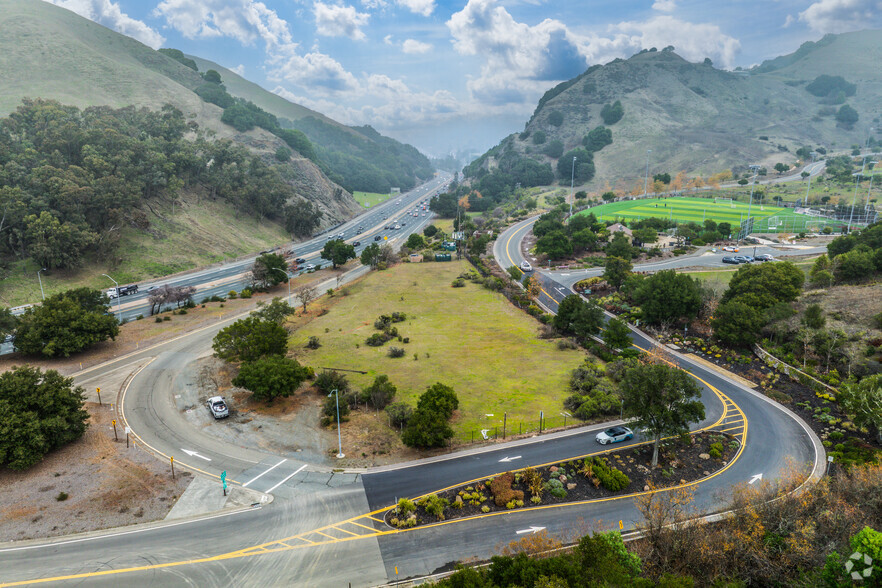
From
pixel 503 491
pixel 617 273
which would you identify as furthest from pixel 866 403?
pixel 617 273

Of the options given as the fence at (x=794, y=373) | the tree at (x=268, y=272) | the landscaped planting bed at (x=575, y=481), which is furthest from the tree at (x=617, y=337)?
the tree at (x=268, y=272)

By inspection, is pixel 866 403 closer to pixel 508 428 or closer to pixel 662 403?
pixel 662 403

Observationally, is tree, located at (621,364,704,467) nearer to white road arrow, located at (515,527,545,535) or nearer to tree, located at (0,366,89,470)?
white road arrow, located at (515,527,545,535)

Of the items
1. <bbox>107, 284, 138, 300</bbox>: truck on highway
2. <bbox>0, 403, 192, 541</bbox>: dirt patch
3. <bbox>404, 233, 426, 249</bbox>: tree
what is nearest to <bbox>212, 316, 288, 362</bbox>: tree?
<bbox>0, 403, 192, 541</bbox>: dirt patch

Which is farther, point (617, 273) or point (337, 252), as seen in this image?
point (337, 252)

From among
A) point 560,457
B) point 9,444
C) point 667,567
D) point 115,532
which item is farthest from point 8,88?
point 667,567

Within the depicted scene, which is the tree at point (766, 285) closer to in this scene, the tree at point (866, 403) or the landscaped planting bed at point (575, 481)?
the tree at point (866, 403)

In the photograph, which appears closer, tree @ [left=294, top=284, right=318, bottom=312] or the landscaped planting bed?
the landscaped planting bed
